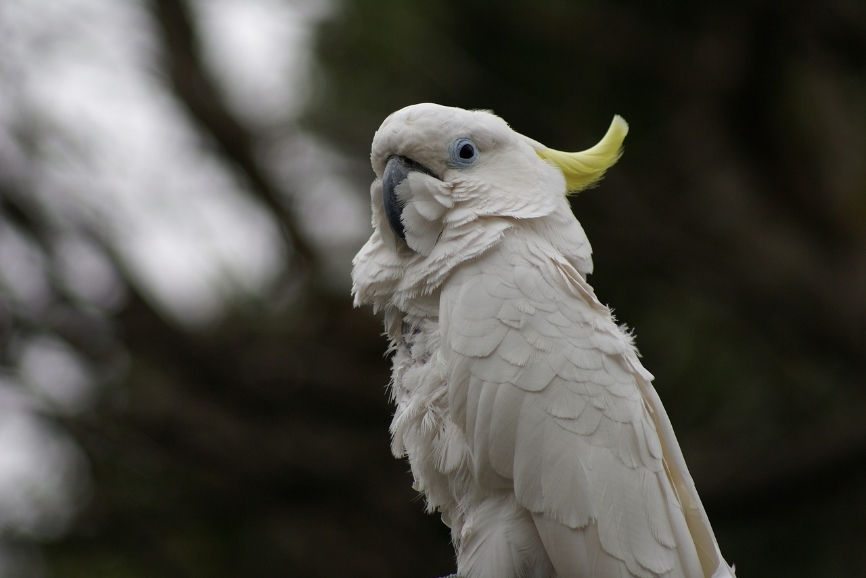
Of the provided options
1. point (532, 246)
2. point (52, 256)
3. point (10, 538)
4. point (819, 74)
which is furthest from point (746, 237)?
point (10, 538)

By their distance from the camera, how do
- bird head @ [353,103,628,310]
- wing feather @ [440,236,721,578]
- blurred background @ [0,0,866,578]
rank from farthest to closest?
blurred background @ [0,0,866,578] < bird head @ [353,103,628,310] < wing feather @ [440,236,721,578]

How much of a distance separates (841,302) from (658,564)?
3.86 metres

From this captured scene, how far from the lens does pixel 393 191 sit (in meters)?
1.85

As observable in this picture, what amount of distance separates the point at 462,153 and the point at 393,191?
0.61 feet

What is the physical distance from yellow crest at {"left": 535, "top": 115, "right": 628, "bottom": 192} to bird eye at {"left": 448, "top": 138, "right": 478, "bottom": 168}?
0.67 ft

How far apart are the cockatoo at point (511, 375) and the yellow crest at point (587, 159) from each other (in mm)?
53

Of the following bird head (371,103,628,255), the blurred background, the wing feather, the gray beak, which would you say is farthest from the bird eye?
the blurred background

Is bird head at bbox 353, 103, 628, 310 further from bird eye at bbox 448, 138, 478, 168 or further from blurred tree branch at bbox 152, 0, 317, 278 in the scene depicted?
blurred tree branch at bbox 152, 0, 317, 278

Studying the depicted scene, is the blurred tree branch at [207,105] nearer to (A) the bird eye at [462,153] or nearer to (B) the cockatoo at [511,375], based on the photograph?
(B) the cockatoo at [511,375]

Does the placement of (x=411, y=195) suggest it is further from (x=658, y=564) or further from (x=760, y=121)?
(x=760, y=121)

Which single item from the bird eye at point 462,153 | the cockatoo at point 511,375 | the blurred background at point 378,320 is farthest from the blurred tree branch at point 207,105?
the bird eye at point 462,153

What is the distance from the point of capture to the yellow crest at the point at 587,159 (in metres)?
2.02

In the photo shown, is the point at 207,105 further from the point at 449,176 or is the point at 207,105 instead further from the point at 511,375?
the point at 511,375

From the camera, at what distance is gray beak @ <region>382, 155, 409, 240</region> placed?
185 cm
